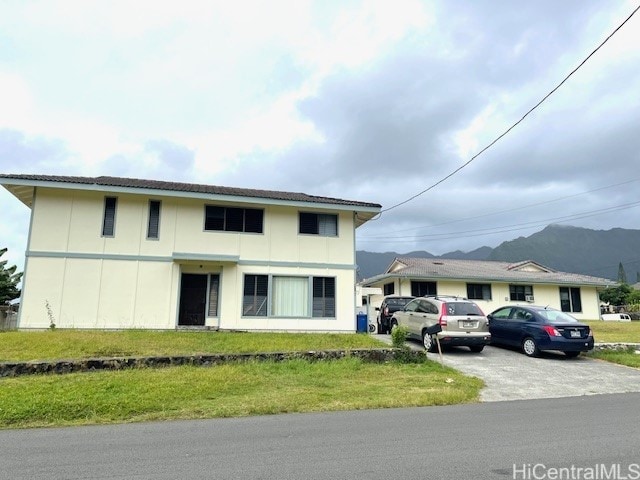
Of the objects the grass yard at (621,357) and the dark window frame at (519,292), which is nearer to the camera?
the grass yard at (621,357)

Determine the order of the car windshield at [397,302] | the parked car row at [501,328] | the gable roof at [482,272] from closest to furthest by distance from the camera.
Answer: the parked car row at [501,328], the car windshield at [397,302], the gable roof at [482,272]

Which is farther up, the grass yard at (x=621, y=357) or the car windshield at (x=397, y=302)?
the car windshield at (x=397, y=302)

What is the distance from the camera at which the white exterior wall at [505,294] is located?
94.1ft

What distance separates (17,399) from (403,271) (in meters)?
23.4

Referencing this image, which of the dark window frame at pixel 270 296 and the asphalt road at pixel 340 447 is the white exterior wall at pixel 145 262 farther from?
the asphalt road at pixel 340 447

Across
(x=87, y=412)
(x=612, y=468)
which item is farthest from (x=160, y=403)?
(x=612, y=468)

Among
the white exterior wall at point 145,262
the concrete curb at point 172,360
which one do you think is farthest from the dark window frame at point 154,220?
the concrete curb at point 172,360

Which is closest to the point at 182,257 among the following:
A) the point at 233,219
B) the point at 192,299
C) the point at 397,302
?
the point at 192,299

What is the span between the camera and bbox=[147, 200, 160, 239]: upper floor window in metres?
17.1

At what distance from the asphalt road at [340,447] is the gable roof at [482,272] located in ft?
68.7

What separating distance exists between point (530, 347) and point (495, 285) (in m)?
16.6

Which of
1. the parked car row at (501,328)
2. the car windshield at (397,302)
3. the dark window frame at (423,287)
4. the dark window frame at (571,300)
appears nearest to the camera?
the parked car row at (501,328)

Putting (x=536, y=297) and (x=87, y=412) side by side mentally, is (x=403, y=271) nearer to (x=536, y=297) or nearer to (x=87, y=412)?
(x=536, y=297)

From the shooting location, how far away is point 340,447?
5.50 meters
